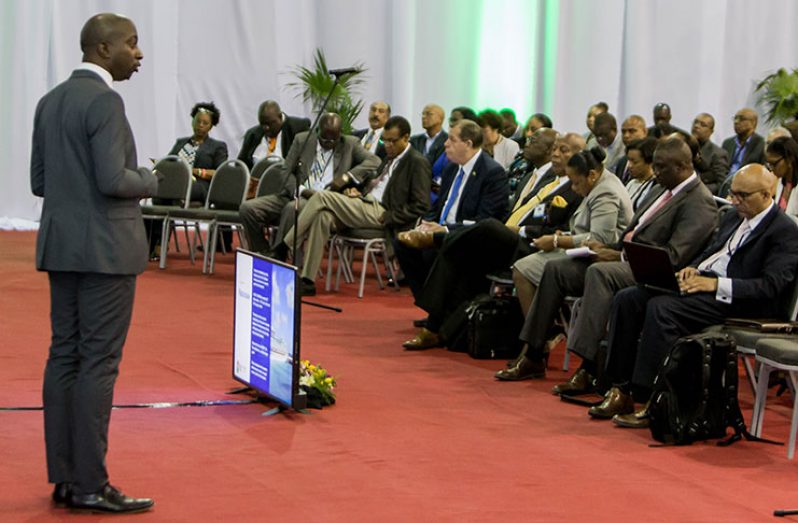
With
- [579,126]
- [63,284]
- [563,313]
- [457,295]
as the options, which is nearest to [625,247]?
[563,313]

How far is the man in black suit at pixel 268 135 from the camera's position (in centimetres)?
1121

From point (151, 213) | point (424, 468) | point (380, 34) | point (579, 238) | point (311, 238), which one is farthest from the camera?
point (380, 34)

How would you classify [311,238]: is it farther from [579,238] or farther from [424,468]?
[424,468]

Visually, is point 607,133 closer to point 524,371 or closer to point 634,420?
point 524,371

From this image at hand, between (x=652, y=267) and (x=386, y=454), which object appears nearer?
(x=386, y=454)

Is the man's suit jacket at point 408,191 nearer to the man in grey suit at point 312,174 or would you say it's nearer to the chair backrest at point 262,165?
the man in grey suit at point 312,174

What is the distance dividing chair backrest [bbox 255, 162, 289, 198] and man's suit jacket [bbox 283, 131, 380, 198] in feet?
0.29

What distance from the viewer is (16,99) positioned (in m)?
13.9

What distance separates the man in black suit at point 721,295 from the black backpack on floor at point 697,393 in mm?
254

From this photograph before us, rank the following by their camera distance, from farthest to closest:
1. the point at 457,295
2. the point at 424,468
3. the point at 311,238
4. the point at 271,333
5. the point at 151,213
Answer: the point at 151,213 → the point at 311,238 → the point at 457,295 → the point at 271,333 → the point at 424,468

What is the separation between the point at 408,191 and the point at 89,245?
5.02m

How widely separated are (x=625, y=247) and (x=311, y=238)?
3.88m

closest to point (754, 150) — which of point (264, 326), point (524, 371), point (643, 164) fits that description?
point (643, 164)

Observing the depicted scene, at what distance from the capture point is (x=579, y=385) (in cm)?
597
